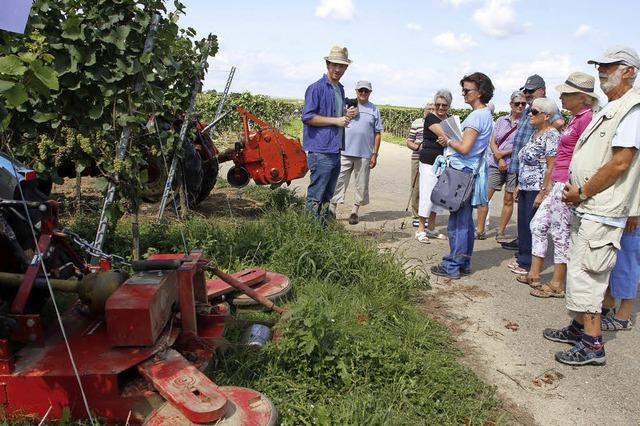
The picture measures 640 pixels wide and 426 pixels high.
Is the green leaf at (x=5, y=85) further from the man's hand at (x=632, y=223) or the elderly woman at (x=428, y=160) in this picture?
the elderly woman at (x=428, y=160)

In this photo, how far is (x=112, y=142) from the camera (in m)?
4.25

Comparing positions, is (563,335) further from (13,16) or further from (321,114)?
(13,16)

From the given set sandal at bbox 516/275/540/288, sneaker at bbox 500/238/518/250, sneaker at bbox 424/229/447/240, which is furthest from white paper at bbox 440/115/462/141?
sneaker at bbox 500/238/518/250

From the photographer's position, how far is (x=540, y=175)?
5.33 metres

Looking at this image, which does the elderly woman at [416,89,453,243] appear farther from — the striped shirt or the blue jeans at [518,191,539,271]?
the blue jeans at [518,191,539,271]

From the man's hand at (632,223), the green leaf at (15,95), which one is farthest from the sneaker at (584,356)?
the green leaf at (15,95)

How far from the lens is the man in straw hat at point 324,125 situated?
5773mm

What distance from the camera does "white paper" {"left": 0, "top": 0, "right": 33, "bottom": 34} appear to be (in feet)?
6.48

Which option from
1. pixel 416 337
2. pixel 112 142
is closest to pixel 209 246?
pixel 112 142

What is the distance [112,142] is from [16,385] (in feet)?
7.30

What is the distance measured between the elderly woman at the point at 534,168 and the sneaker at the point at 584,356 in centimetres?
163


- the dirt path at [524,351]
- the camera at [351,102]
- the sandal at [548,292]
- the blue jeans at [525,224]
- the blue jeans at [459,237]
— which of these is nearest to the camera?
the dirt path at [524,351]

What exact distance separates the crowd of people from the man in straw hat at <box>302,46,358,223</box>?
11 millimetres

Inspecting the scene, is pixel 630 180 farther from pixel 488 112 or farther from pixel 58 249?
pixel 58 249
